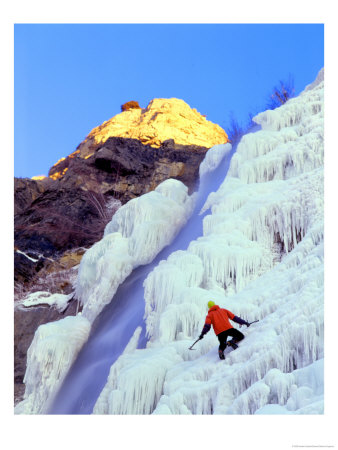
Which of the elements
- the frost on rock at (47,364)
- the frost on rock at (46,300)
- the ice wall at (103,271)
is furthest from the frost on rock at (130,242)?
the frost on rock at (46,300)

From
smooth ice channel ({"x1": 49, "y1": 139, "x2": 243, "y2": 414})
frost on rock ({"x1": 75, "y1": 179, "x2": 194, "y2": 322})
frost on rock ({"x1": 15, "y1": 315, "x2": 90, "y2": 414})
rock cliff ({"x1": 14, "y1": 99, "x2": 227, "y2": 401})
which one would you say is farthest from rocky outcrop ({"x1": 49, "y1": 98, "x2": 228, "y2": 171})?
frost on rock ({"x1": 15, "y1": 315, "x2": 90, "y2": 414})

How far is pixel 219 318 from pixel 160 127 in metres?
17.7

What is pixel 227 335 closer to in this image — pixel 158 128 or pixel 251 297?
pixel 251 297

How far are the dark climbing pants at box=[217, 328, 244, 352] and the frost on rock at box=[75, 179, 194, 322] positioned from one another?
272 cm

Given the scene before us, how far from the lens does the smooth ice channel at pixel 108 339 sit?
5.52m

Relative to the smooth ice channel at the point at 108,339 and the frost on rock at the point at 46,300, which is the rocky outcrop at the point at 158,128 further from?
the smooth ice channel at the point at 108,339

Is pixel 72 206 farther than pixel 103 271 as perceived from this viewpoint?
Yes

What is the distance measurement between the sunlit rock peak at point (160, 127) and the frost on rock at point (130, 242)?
13.1 m

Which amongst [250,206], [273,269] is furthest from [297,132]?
[273,269]

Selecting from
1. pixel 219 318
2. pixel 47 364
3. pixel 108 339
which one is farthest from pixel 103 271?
pixel 219 318

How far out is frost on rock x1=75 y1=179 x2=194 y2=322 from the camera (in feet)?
22.7

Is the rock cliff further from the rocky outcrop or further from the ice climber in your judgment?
the ice climber

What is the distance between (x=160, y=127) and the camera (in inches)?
847
